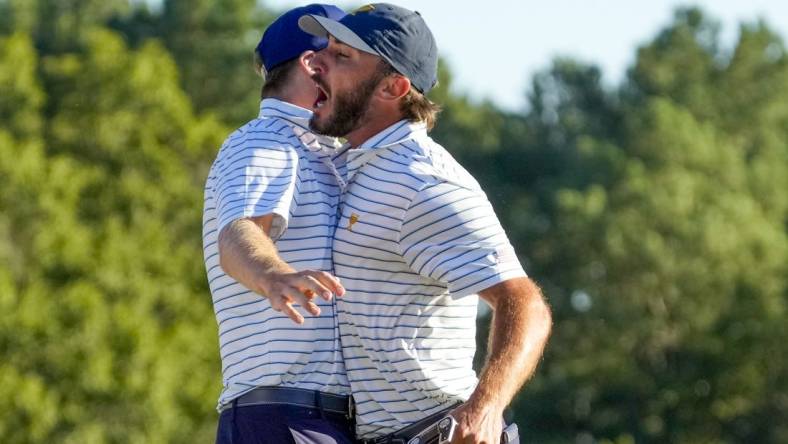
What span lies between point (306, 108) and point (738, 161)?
141 feet

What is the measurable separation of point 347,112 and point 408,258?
469 mm

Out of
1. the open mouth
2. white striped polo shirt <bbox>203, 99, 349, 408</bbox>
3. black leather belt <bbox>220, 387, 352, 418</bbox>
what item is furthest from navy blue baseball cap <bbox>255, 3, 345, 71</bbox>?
black leather belt <bbox>220, 387, 352, 418</bbox>

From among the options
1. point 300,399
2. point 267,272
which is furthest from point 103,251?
point 267,272

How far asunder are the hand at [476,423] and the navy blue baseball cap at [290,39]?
4.82ft

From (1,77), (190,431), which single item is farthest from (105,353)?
(1,77)

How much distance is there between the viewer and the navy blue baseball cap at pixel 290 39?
641cm

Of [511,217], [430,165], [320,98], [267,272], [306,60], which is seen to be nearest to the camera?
[267,272]

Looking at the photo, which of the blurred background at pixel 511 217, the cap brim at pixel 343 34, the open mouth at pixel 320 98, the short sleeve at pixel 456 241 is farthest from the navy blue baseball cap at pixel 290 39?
the blurred background at pixel 511 217

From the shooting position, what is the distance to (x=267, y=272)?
5.22 m

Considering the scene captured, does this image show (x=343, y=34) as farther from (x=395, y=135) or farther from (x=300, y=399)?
(x=300, y=399)

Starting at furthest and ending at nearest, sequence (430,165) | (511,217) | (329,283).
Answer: (511,217) → (430,165) → (329,283)

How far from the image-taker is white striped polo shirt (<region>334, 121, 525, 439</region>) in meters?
5.58

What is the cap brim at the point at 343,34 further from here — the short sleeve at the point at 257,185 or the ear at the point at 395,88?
the short sleeve at the point at 257,185

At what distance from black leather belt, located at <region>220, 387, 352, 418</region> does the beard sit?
0.70 m
